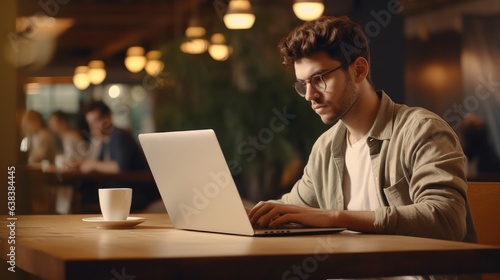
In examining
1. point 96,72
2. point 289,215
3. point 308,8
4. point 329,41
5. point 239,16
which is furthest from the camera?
point 96,72

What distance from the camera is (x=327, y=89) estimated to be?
2.47 m

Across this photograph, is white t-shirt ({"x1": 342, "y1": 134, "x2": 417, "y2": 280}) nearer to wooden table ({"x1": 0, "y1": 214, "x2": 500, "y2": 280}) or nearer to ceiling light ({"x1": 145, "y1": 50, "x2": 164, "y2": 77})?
wooden table ({"x1": 0, "y1": 214, "x2": 500, "y2": 280})

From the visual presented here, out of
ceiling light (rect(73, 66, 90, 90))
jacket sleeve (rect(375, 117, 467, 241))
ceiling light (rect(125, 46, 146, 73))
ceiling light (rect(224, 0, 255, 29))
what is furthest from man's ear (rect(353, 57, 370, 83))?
Result: ceiling light (rect(73, 66, 90, 90))

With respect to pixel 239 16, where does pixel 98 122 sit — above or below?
below

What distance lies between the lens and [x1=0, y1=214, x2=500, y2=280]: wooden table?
4.57 feet

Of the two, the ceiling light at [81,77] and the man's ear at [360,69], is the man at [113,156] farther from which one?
the man's ear at [360,69]

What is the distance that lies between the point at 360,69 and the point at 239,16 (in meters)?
4.29

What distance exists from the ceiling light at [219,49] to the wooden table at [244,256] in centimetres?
515

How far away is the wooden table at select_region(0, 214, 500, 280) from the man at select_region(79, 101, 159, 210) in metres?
5.34

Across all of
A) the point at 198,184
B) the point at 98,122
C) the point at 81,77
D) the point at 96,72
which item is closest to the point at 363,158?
the point at 198,184

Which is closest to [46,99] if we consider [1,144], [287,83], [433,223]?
[287,83]

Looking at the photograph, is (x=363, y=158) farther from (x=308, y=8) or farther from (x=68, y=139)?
(x=68, y=139)

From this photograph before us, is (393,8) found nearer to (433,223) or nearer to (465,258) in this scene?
(433,223)

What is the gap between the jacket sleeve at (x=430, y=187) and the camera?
79.0 inches
